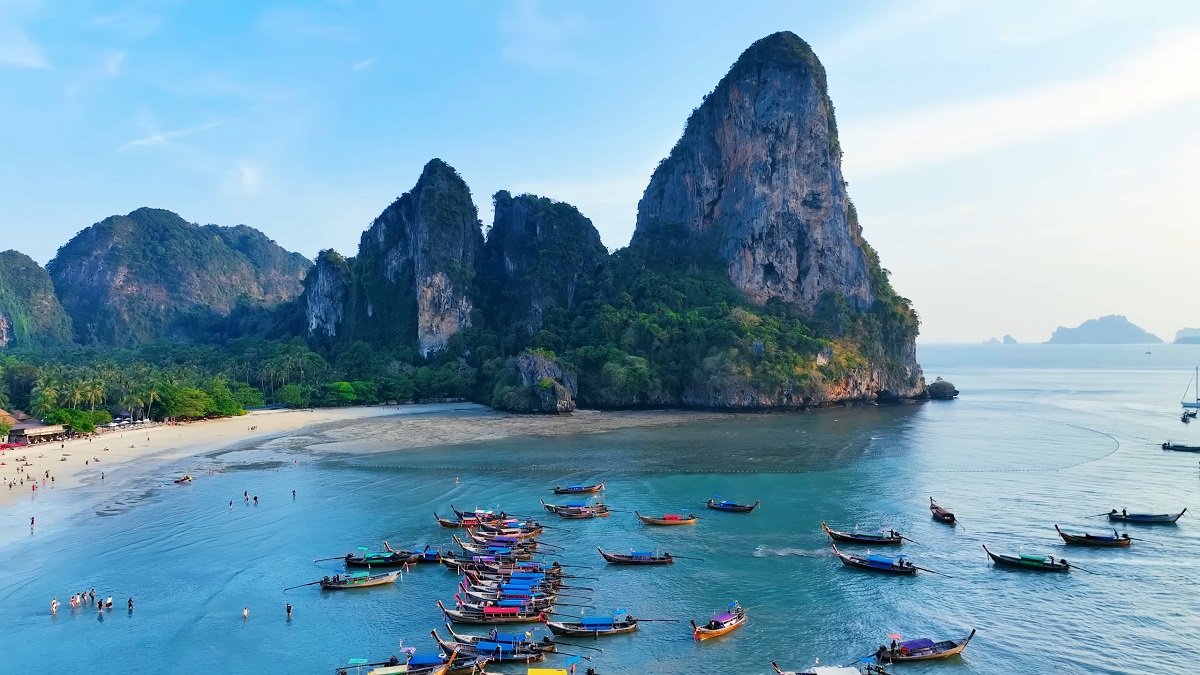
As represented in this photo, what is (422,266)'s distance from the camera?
129 meters

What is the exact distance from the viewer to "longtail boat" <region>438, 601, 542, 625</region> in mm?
Answer: 28547

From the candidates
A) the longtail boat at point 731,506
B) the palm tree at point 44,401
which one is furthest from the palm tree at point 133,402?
the longtail boat at point 731,506

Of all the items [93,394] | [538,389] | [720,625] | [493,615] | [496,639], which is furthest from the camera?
[538,389]

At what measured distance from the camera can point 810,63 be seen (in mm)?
121375

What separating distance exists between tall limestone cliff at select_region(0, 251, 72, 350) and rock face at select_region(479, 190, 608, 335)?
114860mm

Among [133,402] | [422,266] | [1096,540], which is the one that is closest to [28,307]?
[422,266]

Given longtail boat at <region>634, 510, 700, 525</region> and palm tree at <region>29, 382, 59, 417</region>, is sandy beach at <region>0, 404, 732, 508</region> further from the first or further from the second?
longtail boat at <region>634, 510, 700, 525</region>

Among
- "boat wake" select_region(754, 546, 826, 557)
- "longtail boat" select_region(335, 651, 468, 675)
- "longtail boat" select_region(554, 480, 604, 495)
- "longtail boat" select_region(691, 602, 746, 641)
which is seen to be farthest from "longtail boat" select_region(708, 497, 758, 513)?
"longtail boat" select_region(335, 651, 468, 675)

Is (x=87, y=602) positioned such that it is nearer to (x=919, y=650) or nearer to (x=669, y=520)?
(x=669, y=520)

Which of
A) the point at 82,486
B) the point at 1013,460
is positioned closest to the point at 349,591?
the point at 82,486

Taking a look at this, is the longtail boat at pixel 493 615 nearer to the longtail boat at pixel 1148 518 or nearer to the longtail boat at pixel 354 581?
the longtail boat at pixel 354 581

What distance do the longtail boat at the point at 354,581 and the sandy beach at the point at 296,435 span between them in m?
30.6

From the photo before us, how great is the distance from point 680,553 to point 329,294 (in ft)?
430

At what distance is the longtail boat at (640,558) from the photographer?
115ft
